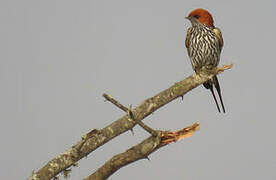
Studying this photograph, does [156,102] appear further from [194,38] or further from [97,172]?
[194,38]

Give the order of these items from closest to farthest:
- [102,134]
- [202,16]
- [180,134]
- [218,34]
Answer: [180,134] → [102,134] → [202,16] → [218,34]

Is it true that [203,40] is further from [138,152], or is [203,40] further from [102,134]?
[138,152]

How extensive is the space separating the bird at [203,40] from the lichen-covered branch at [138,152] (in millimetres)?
2671

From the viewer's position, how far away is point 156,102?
6480mm

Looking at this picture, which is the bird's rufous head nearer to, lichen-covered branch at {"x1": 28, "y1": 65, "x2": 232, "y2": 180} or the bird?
the bird

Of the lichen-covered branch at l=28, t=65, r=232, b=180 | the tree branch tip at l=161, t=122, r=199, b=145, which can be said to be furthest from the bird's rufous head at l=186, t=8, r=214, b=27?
the tree branch tip at l=161, t=122, r=199, b=145

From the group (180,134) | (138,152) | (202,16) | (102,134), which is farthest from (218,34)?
(138,152)

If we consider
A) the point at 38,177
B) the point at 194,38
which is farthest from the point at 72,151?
the point at 194,38

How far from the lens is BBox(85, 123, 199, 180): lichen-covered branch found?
18.4 feet

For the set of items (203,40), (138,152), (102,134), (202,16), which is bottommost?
(138,152)

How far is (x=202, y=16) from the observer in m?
7.74

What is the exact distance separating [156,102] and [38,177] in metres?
2.20

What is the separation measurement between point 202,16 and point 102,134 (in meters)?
3.23

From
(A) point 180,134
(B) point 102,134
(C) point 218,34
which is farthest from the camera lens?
(C) point 218,34
